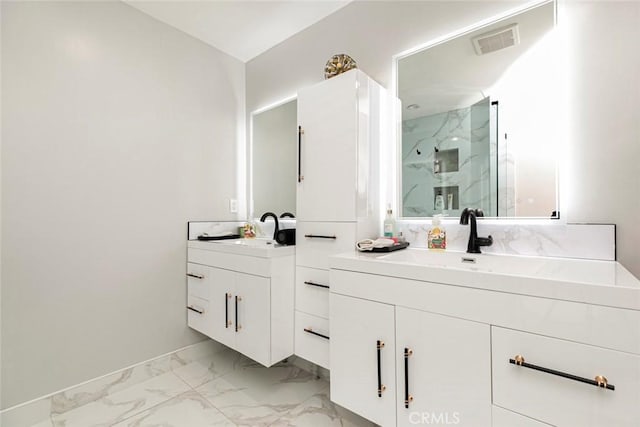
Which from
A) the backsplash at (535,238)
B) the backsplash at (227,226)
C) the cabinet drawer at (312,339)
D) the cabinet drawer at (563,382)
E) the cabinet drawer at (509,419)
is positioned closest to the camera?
the cabinet drawer at (563,382)

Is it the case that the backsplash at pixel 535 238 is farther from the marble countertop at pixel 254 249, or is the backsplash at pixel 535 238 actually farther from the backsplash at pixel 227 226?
the backsplash at pixel 227 226

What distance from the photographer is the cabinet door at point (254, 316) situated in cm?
159

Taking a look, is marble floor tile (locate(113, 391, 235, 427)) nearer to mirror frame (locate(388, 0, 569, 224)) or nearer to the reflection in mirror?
the reflection in mirror

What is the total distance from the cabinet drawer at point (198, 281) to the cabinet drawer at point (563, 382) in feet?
5.71

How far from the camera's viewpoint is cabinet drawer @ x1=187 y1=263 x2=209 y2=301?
2.01 m

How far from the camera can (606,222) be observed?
1.16 m

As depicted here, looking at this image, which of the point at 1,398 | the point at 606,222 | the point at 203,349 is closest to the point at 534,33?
the point at 606,222

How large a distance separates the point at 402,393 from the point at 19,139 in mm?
2186

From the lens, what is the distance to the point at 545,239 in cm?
127

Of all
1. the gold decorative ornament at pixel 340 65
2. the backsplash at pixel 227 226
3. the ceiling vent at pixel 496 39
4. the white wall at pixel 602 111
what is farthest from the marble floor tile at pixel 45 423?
the ceiling vent at pixel 496 39

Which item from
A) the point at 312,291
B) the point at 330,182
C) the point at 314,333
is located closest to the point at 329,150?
the point at 330,182

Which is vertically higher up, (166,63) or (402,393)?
(166,63)

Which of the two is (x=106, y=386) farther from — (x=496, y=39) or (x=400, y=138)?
(x=496, y=39)

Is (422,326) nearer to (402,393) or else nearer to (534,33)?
(402,393)
